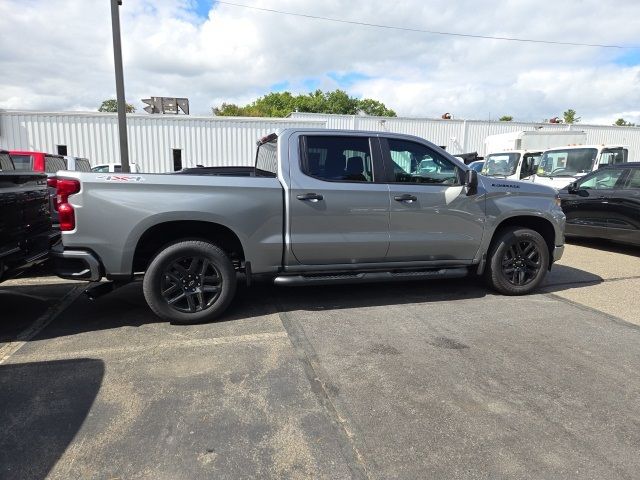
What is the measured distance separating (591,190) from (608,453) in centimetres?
723

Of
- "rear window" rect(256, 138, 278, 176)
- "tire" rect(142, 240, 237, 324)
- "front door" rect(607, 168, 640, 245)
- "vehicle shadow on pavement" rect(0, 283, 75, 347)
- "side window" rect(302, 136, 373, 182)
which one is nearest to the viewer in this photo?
"tire" rect(142, 240, 237, 324)

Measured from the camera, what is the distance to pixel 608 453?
2.56 metres

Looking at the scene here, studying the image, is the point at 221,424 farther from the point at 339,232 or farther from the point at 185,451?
the point at 339,232

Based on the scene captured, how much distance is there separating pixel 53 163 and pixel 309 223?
6.92m

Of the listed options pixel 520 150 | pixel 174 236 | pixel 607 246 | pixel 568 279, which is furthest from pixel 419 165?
pixel 520 150

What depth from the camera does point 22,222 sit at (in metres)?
4.50

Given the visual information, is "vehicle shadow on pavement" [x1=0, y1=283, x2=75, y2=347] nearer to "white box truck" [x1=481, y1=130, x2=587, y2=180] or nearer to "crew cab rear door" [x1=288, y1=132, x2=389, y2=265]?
"crew cab rear door" [x1=288, y1=132, x2=389, y2=265]

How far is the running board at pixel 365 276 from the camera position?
183 inches

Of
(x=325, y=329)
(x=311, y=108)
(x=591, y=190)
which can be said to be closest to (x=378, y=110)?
(x=311, y=108)

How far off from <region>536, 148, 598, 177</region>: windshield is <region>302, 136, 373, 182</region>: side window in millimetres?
8820

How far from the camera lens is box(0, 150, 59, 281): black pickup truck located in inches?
161

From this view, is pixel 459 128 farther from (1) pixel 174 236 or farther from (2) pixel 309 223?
→ (1) pixel 174 236

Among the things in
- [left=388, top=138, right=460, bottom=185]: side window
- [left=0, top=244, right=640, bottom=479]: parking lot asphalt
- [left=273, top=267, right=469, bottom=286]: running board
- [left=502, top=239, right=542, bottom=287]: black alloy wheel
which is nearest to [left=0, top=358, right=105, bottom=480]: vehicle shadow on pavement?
[left=0, top=244, right=640, bottom=479]: parking lot asphalt

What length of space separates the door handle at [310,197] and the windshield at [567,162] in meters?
9.41
